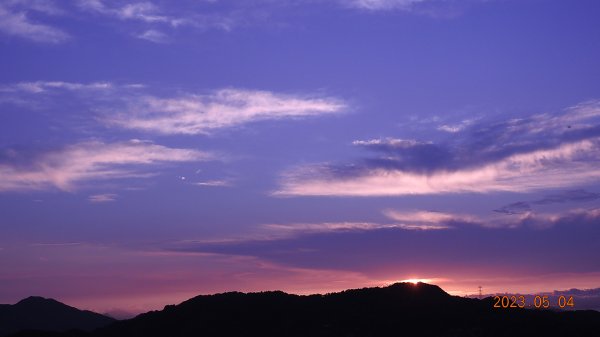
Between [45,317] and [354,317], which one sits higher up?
[45,317]

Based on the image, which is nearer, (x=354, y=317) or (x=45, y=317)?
(x=354, y=317)

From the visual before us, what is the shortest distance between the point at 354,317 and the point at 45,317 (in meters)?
114

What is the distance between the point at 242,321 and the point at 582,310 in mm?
55998

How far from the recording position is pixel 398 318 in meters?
103

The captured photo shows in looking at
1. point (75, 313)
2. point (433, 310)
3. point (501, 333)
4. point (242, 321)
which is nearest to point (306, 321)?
point (242, 321)

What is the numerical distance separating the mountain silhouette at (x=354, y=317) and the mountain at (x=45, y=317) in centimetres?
6158

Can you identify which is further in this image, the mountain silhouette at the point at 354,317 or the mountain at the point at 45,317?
the mountain at the point at 45,317

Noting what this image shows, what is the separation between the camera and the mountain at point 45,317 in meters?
174

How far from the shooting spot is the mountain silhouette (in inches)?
3691

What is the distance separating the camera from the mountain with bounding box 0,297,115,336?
174 meters

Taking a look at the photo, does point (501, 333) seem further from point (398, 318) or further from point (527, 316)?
point (398, 318)

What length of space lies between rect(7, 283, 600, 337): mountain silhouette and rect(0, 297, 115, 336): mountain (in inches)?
2425

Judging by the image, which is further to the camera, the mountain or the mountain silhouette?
the mountain

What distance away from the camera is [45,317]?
182 meters
